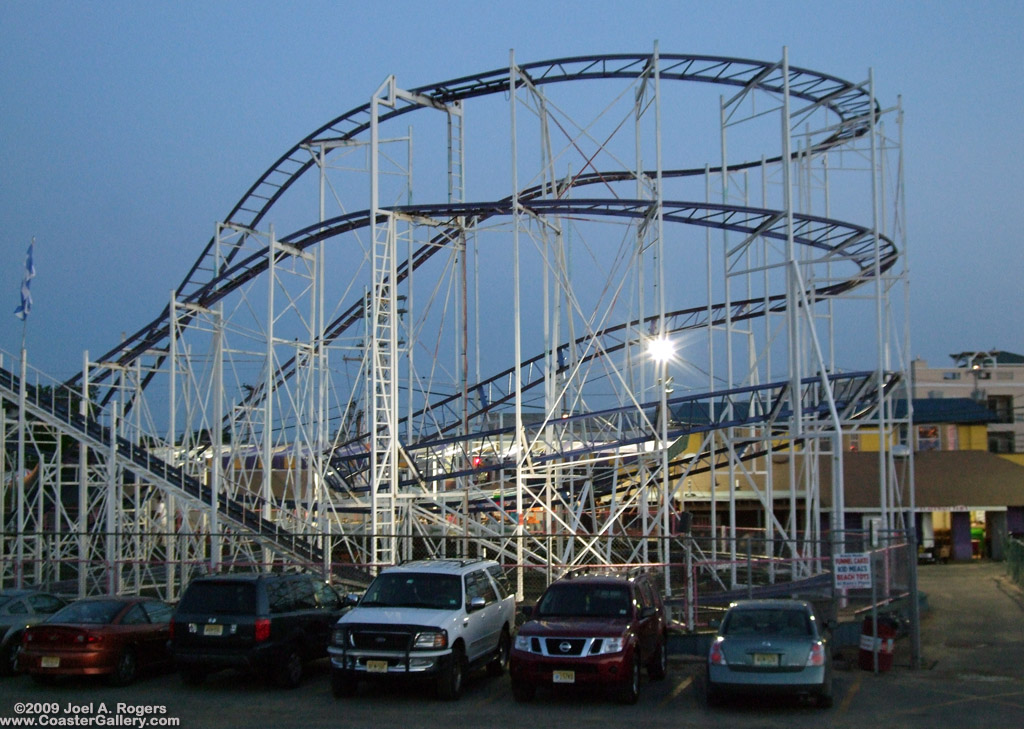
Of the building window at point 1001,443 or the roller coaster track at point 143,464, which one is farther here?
the building window at point 1001,443

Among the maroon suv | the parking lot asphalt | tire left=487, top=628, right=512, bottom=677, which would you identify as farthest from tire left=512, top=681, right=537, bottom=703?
tire left=487, top=628, right=512, bottom=677

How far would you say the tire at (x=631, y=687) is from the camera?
13102 mm

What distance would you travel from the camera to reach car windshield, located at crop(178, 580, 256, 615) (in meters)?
14.2

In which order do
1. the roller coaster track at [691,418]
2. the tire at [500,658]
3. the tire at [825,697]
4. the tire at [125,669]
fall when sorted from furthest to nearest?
the roller coaster track at [691,418], the tire at [500,658], the tire at [125,669], the tire at [825,697]

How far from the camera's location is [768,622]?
13375 mm

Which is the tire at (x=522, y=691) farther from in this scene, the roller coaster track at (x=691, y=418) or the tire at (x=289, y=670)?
the roller coaster track at (x=691, y=418)

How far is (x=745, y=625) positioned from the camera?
13.4 meters

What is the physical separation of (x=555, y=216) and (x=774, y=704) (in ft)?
49.6

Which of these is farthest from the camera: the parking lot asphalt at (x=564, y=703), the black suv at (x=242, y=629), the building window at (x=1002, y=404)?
the building window at (x=1002, y=404)

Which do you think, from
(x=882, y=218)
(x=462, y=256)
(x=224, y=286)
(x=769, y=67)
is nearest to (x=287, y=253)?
(x=224, y=286)

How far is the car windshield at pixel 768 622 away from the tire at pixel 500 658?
350 cm

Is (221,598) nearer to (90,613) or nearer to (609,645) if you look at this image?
(90,613)

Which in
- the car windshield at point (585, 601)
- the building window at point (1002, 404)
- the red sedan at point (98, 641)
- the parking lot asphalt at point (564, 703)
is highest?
the building window at point (1002, 404)

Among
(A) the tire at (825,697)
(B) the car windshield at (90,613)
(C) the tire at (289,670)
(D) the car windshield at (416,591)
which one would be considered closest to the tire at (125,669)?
(B) the car windshield at (90,613)
